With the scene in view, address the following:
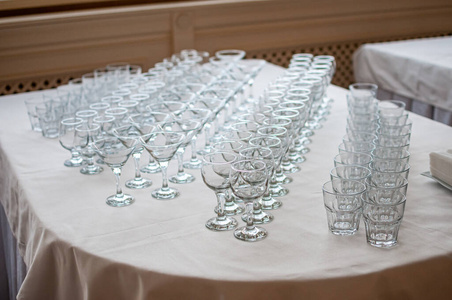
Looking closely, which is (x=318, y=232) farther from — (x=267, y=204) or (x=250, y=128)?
(x=250, y=128)

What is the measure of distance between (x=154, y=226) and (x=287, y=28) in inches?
142

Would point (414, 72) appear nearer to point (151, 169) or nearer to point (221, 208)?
point (151, 169)

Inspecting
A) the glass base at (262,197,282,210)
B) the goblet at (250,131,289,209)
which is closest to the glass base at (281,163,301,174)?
the goblet at (250,131,289,209)

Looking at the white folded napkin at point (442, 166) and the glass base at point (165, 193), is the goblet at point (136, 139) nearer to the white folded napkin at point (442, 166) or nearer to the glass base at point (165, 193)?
the glass base at point (165, 193)

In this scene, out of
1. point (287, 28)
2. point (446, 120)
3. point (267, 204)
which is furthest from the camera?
point (287, 28)

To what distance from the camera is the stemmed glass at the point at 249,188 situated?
5.41 ft

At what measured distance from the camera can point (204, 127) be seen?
2.53 metres

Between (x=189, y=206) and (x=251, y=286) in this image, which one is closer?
(x=251, y=286)

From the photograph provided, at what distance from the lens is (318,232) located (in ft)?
5.62

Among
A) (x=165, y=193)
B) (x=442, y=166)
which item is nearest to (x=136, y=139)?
(x=165, y=193)

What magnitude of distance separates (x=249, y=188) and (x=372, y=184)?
445 millimetres

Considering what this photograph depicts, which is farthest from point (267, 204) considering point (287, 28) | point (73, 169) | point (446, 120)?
point (287, 28)

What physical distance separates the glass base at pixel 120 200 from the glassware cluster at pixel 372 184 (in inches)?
24.4

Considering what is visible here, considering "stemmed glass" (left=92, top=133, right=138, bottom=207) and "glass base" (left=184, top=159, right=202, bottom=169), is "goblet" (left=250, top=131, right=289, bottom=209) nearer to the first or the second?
"glass base" (left=184, top=159, right=202, bottom=169)
